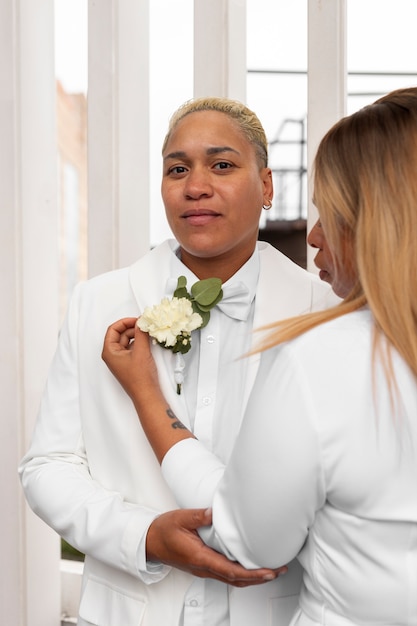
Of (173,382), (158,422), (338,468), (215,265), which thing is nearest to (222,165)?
(215,265)

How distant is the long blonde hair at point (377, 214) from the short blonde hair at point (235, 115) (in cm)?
56

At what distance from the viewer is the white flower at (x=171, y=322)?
1.43 meters

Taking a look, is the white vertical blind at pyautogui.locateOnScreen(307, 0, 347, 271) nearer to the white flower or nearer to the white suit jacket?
the white suit jacket

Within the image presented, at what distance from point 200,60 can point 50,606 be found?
1700mm

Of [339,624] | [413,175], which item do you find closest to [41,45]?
[413,175]

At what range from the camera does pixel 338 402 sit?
0.93 metres

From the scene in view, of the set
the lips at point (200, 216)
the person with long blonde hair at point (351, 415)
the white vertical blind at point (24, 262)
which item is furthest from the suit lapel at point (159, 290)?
the white vertical blind at point (24, 262)

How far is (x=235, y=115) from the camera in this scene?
5.21 feet

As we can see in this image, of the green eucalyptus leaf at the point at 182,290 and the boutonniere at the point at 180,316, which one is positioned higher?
the green eucalyptus leaf at the point at 182,290

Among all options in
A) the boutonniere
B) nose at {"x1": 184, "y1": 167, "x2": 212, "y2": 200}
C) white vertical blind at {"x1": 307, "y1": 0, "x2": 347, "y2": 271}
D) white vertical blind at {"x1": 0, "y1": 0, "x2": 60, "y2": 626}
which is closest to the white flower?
the boutonniere

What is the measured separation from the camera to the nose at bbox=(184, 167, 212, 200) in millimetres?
1514

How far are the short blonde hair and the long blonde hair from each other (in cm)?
56

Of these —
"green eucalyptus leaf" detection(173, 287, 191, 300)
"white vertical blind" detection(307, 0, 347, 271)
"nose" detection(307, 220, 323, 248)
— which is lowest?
"green eucalyptus leaf" detection(173, 287, 191, 300)

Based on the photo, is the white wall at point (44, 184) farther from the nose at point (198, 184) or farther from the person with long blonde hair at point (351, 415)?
the person with long blonde hair at point (351, 415)
